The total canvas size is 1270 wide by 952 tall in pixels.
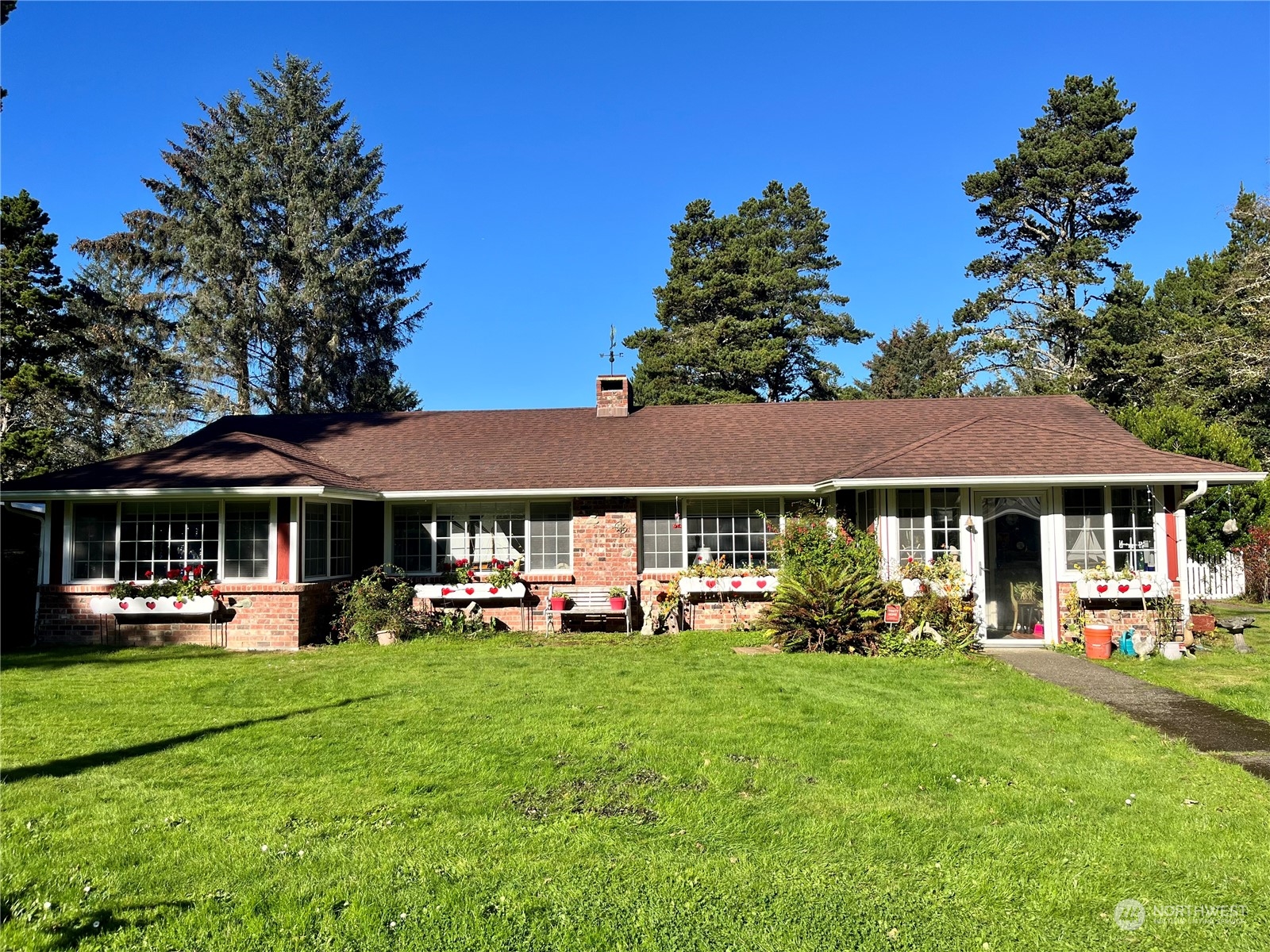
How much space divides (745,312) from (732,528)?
2047 cm

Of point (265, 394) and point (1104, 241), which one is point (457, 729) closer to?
point (265, 394)

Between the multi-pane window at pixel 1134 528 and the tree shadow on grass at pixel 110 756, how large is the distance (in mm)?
11315

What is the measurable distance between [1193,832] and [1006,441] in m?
8.83

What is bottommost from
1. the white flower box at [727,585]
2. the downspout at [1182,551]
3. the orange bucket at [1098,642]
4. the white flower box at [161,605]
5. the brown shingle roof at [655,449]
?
the orange bucket at [1098,642]

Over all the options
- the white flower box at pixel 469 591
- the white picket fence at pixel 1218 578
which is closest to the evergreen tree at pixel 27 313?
the white flower box at pixel 469 591

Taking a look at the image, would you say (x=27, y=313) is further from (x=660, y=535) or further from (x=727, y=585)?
(x=727, y=585)

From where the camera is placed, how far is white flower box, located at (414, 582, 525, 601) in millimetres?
14234

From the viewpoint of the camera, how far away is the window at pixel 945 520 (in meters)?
12.3

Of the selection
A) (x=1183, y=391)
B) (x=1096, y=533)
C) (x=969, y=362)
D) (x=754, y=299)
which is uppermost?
(x=754, y=299)

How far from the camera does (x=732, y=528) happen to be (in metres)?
14.9

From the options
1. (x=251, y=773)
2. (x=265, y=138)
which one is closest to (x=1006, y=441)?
(x=251, y=773)

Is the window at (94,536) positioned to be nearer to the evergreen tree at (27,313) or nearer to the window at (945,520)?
the evergreen tree at (27,313)

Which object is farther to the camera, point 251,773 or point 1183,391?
point 1183,391

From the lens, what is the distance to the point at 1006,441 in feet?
42.1
